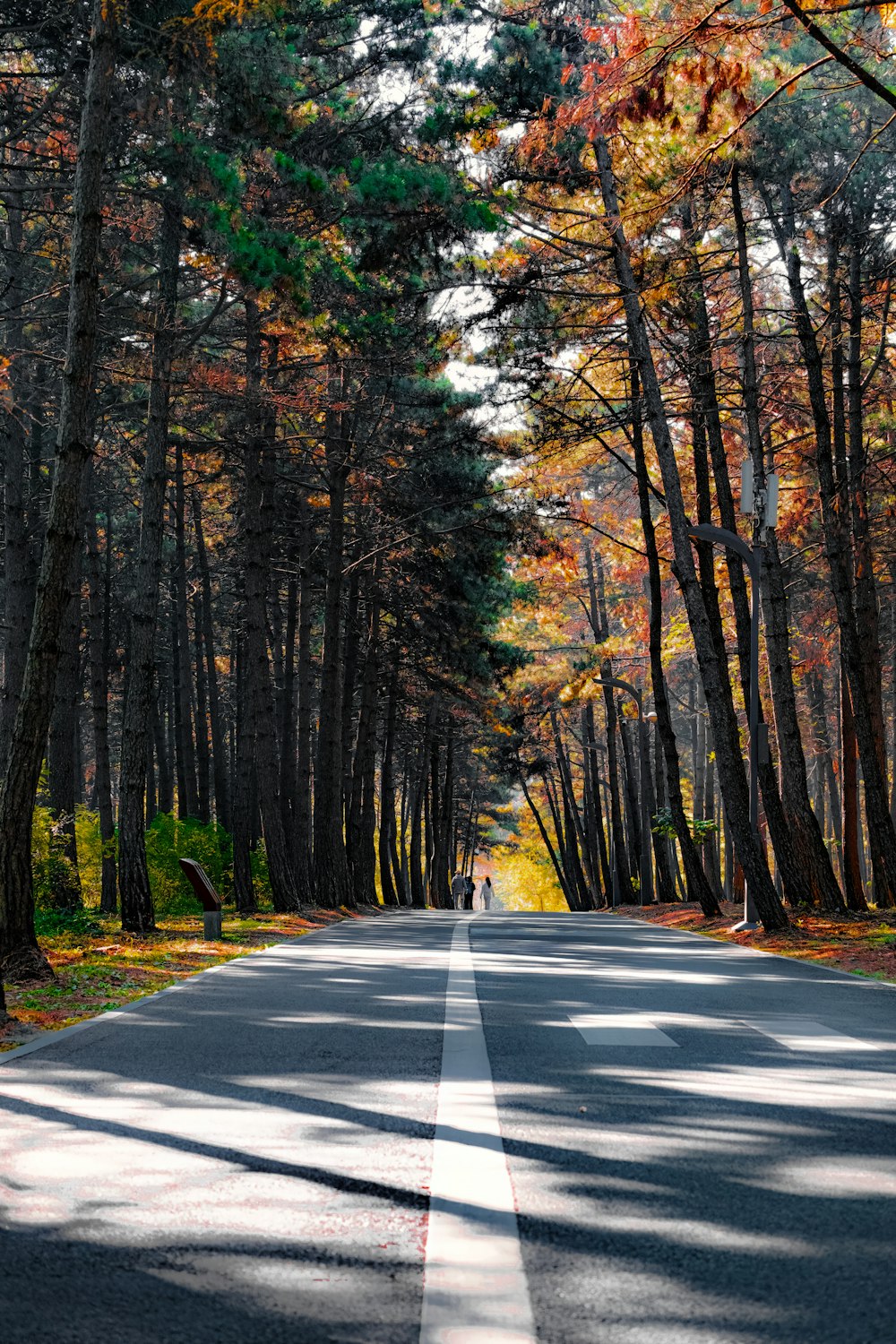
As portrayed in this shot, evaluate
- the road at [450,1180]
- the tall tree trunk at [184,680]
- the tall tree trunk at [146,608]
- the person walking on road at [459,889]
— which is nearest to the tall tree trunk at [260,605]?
the tall tree trunk at [146,608]

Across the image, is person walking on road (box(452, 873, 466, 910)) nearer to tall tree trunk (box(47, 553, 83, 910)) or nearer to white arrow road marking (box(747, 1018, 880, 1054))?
tall tree trunk (box(47, 553, 83, 910))

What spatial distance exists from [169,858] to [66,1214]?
2777 cm

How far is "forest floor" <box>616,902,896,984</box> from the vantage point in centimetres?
1595

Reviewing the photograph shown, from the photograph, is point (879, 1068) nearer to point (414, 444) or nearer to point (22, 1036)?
point (22, 1036)

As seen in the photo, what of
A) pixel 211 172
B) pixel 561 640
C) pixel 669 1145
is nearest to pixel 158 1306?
pixel 669 1145

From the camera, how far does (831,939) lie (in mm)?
19891

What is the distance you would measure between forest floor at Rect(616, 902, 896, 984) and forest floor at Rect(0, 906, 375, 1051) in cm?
652

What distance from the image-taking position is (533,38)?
72.8 ft

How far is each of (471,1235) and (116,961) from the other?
11608 millimetres

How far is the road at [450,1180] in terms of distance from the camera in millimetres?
3695

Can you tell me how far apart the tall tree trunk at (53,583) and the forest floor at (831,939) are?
A: 7.84 metres

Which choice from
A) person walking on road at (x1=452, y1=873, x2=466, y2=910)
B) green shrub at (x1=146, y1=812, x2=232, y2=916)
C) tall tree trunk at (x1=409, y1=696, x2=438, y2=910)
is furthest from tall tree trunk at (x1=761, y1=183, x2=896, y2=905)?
person walking on road at (x1=452, y1=873, x2=466, y2=910)

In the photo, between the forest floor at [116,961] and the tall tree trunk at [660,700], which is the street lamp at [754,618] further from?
the forest floor at [116,961]

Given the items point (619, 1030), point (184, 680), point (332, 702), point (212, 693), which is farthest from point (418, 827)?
point (619, 1030)
